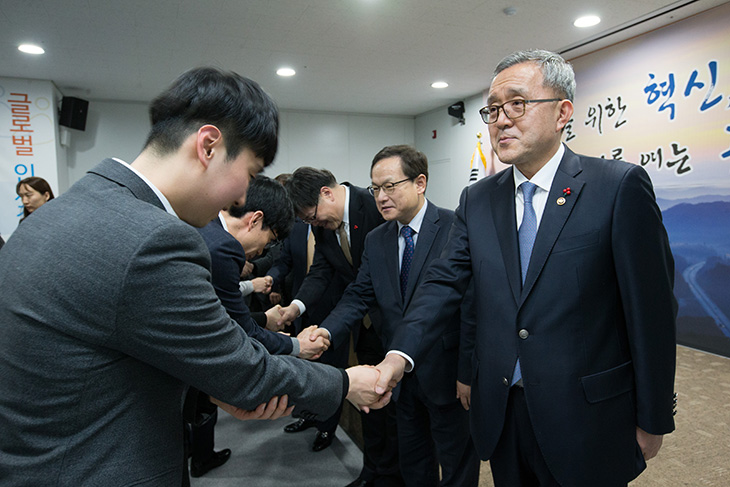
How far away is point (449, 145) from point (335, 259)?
602 centimetres

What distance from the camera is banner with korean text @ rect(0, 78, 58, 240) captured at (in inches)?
227

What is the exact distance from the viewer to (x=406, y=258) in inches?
77.4

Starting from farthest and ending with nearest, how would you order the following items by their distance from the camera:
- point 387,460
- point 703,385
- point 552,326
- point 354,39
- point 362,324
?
point 354,39
point 703,385
point 362,324
point 387,460
point 552,326

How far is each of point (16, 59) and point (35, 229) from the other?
592cm

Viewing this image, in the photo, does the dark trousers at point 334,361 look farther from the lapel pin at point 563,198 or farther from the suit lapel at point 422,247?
the lapel pin at point 563,198

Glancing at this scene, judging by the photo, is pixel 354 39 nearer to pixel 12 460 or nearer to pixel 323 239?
pixel 323 239

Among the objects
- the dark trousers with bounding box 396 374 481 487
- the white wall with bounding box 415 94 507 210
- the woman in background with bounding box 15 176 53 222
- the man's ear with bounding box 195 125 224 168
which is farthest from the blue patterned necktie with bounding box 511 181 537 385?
the white wall with bounding box 415 94 507 210

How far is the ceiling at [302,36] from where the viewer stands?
12.9 ft

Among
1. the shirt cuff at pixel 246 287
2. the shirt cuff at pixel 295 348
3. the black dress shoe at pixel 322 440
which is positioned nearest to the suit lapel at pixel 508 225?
the shirt cuff at pixel 295 348

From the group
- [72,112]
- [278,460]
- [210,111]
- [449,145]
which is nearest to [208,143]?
[210,111]

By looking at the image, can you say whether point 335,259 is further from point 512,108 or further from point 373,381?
point 512,108

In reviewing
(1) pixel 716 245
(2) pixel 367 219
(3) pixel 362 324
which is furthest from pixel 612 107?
(3) pixel 362 324

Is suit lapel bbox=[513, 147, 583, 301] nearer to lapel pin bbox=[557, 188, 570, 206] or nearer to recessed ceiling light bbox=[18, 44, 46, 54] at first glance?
lapel pin bbox=[557, 188, 570, 206]

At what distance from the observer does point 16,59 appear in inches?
199
